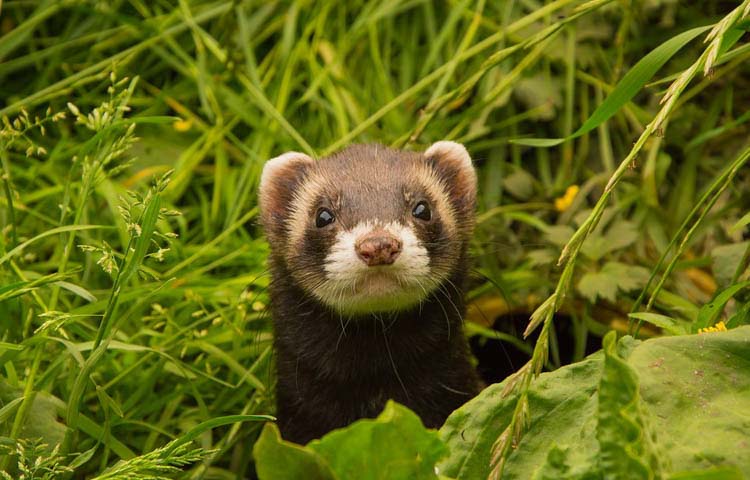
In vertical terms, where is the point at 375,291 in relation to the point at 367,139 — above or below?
below

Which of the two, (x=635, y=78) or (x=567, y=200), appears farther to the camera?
(x=567, y=200)

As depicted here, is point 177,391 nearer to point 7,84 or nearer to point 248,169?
point 248,169

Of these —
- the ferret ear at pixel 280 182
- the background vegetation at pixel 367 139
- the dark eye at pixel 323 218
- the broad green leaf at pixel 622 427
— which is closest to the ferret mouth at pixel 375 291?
the dark eye at pixel 323 218

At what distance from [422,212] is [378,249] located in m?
0.44

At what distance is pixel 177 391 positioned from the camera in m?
3.38

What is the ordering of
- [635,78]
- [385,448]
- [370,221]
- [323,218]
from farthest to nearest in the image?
[323,218]
[370,221]
[635,78]
[385,448]

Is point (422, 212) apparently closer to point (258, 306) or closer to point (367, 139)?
point (258, 306)

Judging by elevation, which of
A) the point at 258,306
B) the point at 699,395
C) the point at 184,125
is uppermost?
the point at 184,125

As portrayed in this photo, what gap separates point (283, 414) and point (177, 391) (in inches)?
14.6

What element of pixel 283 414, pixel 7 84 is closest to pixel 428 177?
pixel 283 414

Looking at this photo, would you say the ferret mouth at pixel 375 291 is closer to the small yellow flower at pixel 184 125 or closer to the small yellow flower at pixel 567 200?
the small yellow flower at pixel 567 200

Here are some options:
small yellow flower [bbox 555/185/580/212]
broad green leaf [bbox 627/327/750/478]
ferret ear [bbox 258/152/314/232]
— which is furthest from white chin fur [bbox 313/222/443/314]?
small yellow flower [bbox 555/185/580/212]

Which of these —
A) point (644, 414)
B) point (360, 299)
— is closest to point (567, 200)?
point (360, 299)

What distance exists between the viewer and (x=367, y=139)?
4.29 meters
